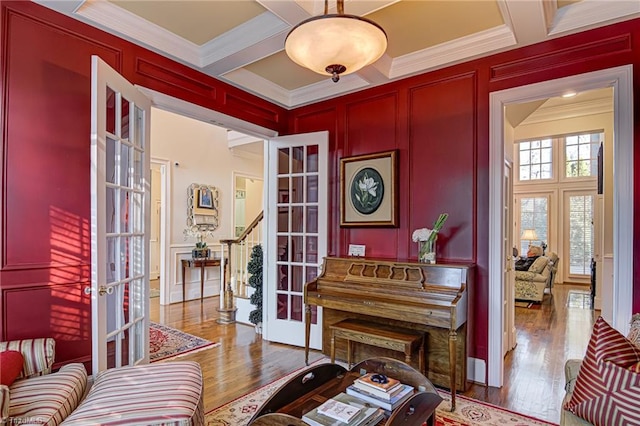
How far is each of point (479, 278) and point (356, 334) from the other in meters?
1.15

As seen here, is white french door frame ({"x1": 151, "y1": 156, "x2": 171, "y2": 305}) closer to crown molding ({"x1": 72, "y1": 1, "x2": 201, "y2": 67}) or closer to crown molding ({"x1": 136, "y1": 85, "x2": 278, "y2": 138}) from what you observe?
crown molding ({"x1": 136, "y1": 85, "x2": 278, "y2": 138})

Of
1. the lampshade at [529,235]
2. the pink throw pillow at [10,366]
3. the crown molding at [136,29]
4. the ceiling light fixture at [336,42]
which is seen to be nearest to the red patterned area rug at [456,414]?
the pink throw pillow at [10,366]

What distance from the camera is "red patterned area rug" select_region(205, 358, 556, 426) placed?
2.46 meters

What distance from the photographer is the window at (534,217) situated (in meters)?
9.16

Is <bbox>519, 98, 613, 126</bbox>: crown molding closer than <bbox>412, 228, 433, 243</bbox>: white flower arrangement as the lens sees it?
No

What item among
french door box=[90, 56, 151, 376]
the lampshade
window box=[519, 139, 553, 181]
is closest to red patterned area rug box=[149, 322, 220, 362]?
french door box=[90, 56, 151, 376]

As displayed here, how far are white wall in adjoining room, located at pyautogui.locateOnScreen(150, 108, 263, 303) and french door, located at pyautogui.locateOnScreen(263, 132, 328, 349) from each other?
2733 millimetres

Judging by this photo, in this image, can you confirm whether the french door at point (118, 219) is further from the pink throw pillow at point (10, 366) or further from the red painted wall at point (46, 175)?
the pink throw pillow at point (10, 366)

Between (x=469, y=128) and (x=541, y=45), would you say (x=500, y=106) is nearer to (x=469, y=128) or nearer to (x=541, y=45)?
(x=469, y=128)

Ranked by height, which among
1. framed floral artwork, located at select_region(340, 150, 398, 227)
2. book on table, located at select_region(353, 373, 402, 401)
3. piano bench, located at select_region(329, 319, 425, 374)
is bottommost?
piano bench, located at select_region(329, 319, 425, 374)

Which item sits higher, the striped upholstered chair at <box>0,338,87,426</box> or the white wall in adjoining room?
the white wall in adjoining room

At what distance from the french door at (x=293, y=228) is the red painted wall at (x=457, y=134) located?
441 millimetres

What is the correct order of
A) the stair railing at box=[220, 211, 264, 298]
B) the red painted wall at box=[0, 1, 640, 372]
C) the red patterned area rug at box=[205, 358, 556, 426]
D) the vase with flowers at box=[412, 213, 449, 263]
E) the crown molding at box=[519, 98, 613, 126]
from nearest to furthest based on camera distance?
the red painted wall at box=[0, 1, 640, 372], the red patterned area rug at box=[205, 358, 556, 426], the vase with flowers at box=[412, 213, 449, 263], the crown molding at box=[519, 98, 613, 126], the stair railing at box=[220, 211, 264, 298]

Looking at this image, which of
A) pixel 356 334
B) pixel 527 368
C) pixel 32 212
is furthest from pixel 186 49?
pixel 527 368
